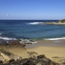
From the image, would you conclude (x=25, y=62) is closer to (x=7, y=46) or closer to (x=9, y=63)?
(x=9, y=63)

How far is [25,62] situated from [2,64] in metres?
1.10

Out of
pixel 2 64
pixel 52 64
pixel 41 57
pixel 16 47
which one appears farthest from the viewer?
pixel 16 47

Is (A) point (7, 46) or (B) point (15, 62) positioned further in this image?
(A) point (7, 46)

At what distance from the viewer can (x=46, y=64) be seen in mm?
9648

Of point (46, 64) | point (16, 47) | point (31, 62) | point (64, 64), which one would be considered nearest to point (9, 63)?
point (31, 62)

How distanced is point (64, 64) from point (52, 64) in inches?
36.5

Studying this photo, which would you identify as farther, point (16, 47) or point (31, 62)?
point (16, 47)

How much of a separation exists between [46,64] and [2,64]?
2115mm

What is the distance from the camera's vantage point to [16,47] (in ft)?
60.8

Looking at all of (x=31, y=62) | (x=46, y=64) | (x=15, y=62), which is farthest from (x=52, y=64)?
(x=15, y=62)

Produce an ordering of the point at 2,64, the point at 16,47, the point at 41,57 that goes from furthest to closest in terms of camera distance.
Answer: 1. the point at 16,47
2. the point at 41,57
3. the point at 2,64

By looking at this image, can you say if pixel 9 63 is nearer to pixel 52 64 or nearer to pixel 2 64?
pixel 2 64

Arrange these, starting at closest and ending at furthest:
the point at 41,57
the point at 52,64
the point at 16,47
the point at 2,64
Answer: the point at 2,64 → the point at 52,64 → the point at 41,57 → the point at 16,47

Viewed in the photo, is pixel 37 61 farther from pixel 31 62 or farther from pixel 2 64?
pixel 2 64
